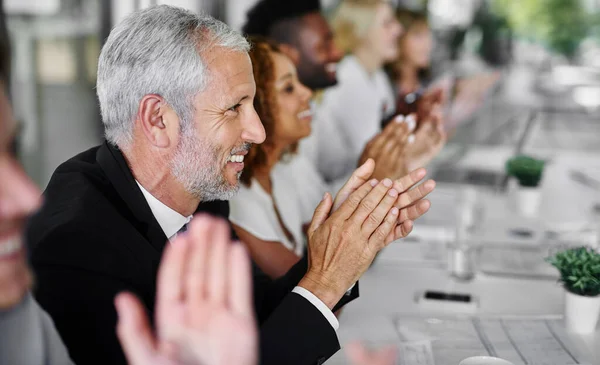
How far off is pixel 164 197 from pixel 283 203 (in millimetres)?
649

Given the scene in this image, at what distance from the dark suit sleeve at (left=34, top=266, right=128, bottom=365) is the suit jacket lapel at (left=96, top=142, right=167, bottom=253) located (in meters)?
0.15

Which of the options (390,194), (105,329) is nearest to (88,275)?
(105,329)

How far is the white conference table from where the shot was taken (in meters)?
1.24

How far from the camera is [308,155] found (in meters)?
2.34

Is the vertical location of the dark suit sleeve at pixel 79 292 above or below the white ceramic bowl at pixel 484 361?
above

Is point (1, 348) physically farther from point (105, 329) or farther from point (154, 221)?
point (154, 221)

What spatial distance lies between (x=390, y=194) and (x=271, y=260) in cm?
53

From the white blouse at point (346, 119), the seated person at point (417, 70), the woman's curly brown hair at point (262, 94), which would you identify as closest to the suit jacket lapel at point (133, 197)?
the woman's curly brown hair at point (262, 94)

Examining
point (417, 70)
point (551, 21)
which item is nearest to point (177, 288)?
point (417, 70)

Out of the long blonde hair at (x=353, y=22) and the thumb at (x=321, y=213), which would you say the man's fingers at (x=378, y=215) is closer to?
the thumb at (x=321, y=213)

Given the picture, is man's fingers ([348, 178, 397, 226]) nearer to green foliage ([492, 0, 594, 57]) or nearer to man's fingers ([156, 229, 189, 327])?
man's fingers ([156, 229, 189, 327])

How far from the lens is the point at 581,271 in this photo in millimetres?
1251

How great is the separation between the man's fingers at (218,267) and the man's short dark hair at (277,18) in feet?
4.86

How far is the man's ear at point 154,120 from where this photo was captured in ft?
3.43
